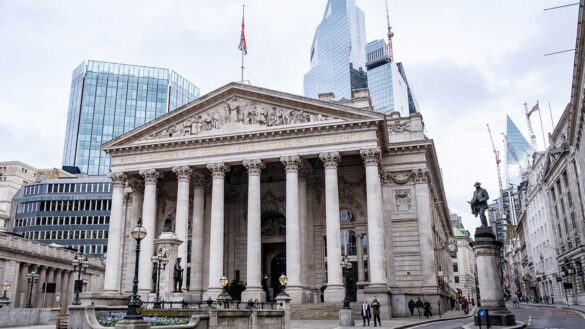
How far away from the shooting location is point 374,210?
40031mm

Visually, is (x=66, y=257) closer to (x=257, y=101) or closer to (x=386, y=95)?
(x=257, y=101)

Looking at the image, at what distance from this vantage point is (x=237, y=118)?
4512cm

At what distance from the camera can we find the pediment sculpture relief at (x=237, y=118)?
43938 millimetres

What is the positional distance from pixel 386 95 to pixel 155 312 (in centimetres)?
17644

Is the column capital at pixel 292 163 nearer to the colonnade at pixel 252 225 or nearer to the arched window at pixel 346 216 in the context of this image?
the colonnade at pixel 252 225

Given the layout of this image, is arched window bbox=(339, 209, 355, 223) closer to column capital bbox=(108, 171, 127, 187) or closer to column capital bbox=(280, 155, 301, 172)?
column capital bbox=(280, 155, 301, 172)

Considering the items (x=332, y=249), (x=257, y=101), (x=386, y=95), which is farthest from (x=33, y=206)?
(x=386, y=95)

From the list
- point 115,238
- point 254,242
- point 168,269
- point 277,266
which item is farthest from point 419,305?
point 115,238

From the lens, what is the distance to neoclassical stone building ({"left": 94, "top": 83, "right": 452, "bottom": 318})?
41.2 metres

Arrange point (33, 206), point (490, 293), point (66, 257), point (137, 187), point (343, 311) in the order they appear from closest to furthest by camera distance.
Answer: point (490, 293) → point (343, 311) → point (137, 187) → point (66, 257) → point (33, 206)

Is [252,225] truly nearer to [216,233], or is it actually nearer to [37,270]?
[216,233]

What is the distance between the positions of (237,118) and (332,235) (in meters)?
13.5

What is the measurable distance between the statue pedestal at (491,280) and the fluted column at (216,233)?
76.6 feet

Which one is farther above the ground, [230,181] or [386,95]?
[386,95]
